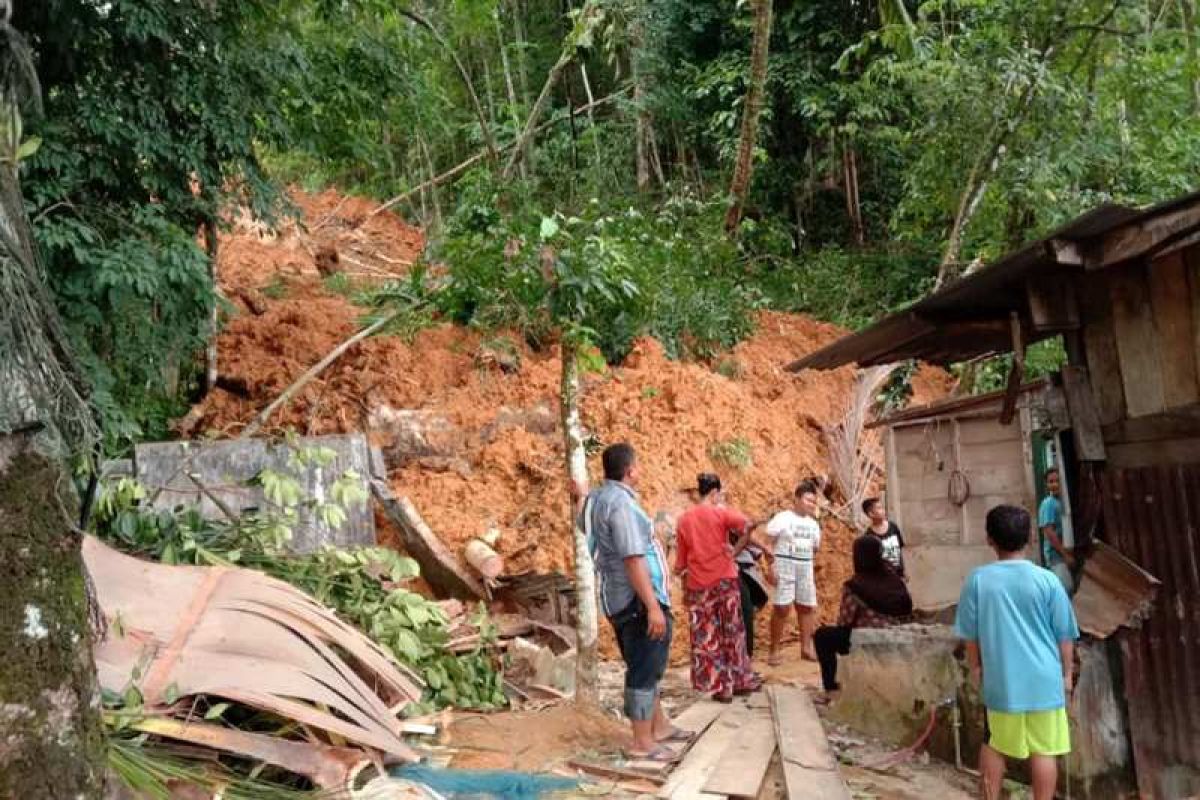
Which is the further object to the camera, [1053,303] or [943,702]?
[943,702]

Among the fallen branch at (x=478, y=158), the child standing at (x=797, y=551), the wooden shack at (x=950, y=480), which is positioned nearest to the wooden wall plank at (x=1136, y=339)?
the child standing at (x=797, y=551)

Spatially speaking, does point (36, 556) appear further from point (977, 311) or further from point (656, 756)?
point (977, 311)

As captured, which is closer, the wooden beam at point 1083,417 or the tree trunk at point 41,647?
the tree trunk at point 41,647

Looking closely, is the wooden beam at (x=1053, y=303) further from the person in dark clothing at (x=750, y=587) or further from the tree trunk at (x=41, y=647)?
the tree trunk at (x=41, y=647)

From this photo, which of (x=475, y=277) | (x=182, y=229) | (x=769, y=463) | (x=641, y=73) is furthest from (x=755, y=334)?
(x=182, y=229)

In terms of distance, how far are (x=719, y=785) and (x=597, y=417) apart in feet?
23.0

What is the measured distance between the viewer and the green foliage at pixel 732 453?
1165 centimetres

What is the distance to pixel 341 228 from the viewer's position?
20781mm

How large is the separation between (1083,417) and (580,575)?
3.46 m

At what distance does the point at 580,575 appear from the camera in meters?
7.09

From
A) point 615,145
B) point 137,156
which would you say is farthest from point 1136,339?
point 615,145

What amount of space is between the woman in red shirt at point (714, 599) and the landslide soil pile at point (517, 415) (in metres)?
2.68

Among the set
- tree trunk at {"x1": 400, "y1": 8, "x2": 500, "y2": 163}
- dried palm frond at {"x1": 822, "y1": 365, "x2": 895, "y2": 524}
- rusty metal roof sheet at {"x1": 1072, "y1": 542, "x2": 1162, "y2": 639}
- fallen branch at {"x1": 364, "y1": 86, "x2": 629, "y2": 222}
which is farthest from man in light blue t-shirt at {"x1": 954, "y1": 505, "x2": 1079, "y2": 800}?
fallen branch at {"x1": 364, "y1": 86, "x2": 629, "y2": 222}

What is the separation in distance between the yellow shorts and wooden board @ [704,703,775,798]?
1230 millimetres
